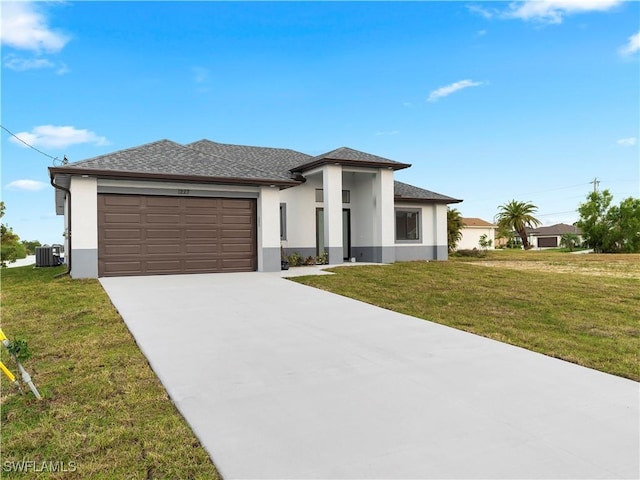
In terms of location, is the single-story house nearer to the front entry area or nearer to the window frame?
the front entry area

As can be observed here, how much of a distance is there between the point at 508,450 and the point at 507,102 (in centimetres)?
2365

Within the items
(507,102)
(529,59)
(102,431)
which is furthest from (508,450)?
(507,102)

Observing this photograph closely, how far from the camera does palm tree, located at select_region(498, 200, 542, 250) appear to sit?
5372 centimetres

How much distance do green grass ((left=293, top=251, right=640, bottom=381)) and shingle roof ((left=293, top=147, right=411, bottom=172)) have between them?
4.75 metres

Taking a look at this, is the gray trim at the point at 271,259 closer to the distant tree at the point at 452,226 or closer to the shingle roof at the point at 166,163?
the shingle roof at the point at 166,163

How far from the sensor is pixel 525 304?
980 cm

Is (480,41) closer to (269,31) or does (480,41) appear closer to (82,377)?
(269,31)

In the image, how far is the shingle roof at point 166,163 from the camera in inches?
524

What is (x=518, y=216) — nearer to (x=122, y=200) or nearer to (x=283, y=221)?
(x=283, y=221)

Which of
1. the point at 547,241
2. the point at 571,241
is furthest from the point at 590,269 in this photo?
the point at 547,241

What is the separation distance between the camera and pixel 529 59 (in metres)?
19.0

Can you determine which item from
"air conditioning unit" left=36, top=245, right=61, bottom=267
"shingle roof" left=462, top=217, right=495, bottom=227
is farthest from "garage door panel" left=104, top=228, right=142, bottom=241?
"shingle roof" left=462, top=217, right=495, bottom=227

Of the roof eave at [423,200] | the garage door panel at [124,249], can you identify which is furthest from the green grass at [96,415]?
the roof eave at [423,200]

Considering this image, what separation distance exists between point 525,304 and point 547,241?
7368cm
